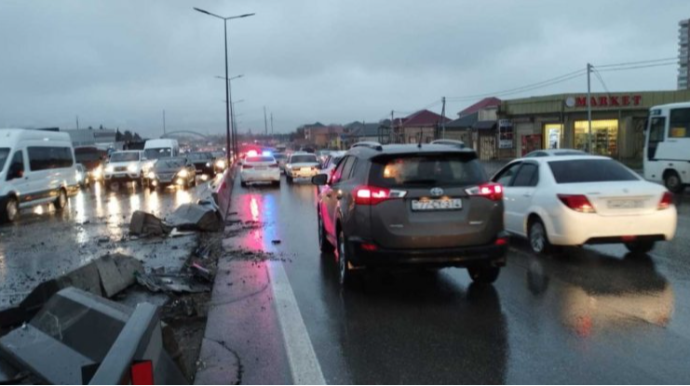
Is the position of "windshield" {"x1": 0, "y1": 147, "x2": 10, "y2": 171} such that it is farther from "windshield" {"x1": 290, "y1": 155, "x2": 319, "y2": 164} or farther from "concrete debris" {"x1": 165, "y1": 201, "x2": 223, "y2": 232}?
"windshield" {"x1": 290, "y1": 155, "x2": 319, "y2": 164}

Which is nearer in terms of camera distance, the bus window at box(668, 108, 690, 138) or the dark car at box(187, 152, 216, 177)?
the bus window at box(668, 108, 690, 138)

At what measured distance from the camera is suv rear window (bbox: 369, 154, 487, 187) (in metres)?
6.85

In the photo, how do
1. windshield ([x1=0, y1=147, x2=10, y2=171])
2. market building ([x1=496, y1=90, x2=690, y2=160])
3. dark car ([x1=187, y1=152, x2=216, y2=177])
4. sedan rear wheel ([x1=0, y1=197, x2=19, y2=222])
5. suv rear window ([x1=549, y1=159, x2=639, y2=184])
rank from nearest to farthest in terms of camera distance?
1. suv rear window ([x1=549, y1=159, x2=639, y2=184])
2. sedan rear wheel ([x1=0, y1=197, x2=19, y2=222])
3. windshield ([x1=0, y1=147, x2=10, y2=171])
4. dark car ([x1=187, y1=152, x2=216, y2=177])
5. market building ([x1=496, y1=90, x2=690, y2=160])

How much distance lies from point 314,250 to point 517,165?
12.4 ft

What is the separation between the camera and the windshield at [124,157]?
108 feet

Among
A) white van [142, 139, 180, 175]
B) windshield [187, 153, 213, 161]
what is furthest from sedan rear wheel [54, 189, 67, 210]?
windshield [187, 153, 213, 161]

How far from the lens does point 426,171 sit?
22.8ft

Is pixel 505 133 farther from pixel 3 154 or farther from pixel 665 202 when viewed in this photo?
pixel 665 202

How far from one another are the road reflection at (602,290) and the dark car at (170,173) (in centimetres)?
2438

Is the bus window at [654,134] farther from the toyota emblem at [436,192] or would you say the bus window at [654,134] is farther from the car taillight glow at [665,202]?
the toyota emblem at [436,192]

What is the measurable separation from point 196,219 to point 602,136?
132 ft

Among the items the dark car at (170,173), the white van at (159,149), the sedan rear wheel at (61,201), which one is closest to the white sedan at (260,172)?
the dark car at (170,173)

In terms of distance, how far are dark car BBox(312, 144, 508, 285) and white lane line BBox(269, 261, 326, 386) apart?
0.92 metres

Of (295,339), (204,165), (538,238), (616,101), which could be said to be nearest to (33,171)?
(538,238)
